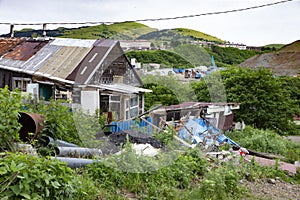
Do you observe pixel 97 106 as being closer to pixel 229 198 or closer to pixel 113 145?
pixel 113 145

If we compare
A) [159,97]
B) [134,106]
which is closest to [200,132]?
[159,97]

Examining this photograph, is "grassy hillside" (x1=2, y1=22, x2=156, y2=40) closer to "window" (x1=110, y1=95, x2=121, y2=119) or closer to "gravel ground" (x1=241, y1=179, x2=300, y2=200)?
"window" (x1=110, y1=95, x2=121, y2=119)

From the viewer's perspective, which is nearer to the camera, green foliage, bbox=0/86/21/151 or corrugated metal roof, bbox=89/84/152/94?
green foliage, bbox=0/86/21/151

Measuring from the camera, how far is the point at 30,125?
5.04 metres

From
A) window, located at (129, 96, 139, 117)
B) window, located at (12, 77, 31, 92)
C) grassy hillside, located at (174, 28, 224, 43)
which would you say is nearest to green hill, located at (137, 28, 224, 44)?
grassy hillside, located at (174, 28, 224, 43)

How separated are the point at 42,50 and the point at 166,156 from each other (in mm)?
5592

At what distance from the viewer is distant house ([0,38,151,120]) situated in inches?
294

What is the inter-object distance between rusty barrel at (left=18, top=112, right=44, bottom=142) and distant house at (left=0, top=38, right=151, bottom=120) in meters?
1.63

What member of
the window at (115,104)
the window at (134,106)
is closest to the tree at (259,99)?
the window at (134,106)

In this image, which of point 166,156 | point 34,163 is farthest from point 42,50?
point 34,163

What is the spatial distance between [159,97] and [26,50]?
3869 mm

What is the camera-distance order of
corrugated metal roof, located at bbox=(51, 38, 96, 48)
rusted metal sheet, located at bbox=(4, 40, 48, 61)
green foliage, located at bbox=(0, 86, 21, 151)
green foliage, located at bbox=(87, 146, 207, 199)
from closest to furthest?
green foliage, located at bbox=(0, 86, 21, 151) → green foliage, located at bbox=(87, 146, 207, 199) → corrugated metal roof, located at bbox=(51, 38, 96, 48) → rusted metal sheet, located at bbox=(4, 40, 48, 61)

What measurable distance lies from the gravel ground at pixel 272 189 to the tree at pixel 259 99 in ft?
40.3

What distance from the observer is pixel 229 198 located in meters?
4.87
